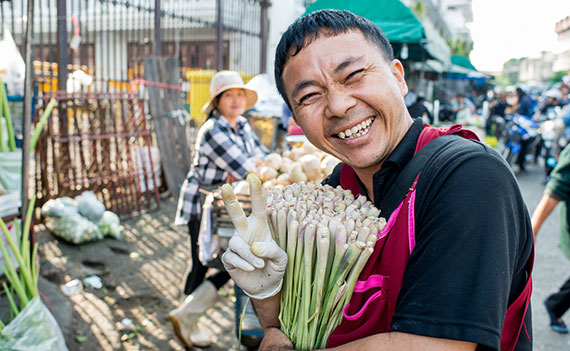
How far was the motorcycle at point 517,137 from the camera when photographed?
11.4 metres

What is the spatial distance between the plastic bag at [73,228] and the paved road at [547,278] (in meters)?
4.63

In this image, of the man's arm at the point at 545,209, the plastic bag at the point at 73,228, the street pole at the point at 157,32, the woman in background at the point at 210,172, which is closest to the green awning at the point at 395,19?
the woman in background at the point at 210,172

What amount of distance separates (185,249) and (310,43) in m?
4.86

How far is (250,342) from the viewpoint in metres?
3.66

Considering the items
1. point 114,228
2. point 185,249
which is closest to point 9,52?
point 114,228

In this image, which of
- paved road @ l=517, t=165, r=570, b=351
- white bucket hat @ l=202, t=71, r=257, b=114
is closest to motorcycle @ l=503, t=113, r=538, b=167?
paved road @ l=517, t=165, r=570, b=351

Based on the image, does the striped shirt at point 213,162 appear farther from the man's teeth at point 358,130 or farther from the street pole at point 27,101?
the man's teeth at point 358,130

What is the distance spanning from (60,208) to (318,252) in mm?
4902

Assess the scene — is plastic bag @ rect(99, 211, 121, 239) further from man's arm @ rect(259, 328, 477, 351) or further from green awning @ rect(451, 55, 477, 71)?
green awning @ rect(451, 55, 477, 71)

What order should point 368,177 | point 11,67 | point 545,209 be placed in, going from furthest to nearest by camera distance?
point 11,67
point 545,209
point 368,177

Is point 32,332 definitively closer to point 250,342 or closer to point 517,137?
point 250,342

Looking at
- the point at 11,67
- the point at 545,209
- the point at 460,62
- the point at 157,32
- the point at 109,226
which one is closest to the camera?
the point at 545,209

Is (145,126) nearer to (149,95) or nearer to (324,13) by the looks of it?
(149,95)

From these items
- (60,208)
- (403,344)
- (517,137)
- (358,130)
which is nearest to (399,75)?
(358,130)
